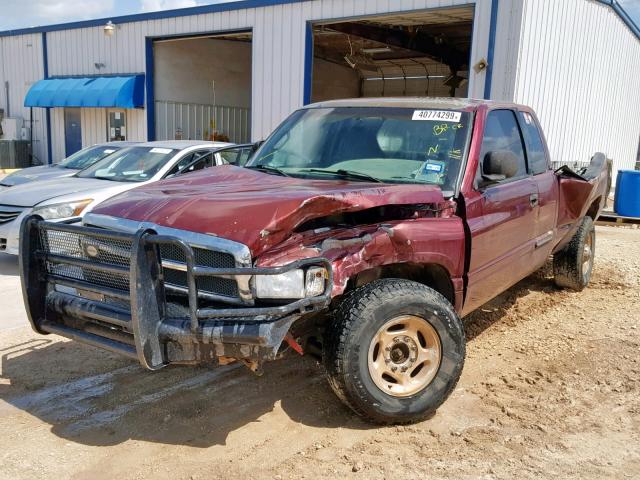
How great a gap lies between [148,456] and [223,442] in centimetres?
43

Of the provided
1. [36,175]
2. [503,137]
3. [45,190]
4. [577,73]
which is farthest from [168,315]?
[577,73]

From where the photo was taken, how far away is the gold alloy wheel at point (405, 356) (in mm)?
3564

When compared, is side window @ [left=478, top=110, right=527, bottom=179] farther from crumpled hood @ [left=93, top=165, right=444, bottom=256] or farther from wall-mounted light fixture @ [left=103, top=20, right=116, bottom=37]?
wall-mounted light fixture @ [left=103, top=20, right=116, bottom=37]

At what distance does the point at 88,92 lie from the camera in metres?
18.6

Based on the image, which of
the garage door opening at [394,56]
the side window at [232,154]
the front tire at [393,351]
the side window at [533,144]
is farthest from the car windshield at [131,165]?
the garage door opening at [394,56]

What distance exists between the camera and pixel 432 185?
13.4 ft

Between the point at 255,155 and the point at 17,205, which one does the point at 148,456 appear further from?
the point at 17,205

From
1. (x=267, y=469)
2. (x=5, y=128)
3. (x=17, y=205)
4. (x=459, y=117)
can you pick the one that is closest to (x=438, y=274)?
(x=459, y=117)

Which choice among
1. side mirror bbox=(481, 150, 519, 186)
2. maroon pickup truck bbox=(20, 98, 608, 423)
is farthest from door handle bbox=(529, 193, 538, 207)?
side mirror bbox=(481, 150, 519, 186)

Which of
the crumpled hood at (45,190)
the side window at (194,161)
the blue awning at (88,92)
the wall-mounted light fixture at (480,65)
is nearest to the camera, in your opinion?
the crumpled hood at (45,190)

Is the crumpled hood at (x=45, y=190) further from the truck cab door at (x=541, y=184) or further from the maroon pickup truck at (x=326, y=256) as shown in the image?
the truck cab door at (x=541, y=184)

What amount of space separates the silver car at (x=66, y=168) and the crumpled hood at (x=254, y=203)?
19.4 ft

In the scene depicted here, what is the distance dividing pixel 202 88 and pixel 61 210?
13791mm

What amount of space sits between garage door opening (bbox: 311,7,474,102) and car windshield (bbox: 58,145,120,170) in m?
6.33
